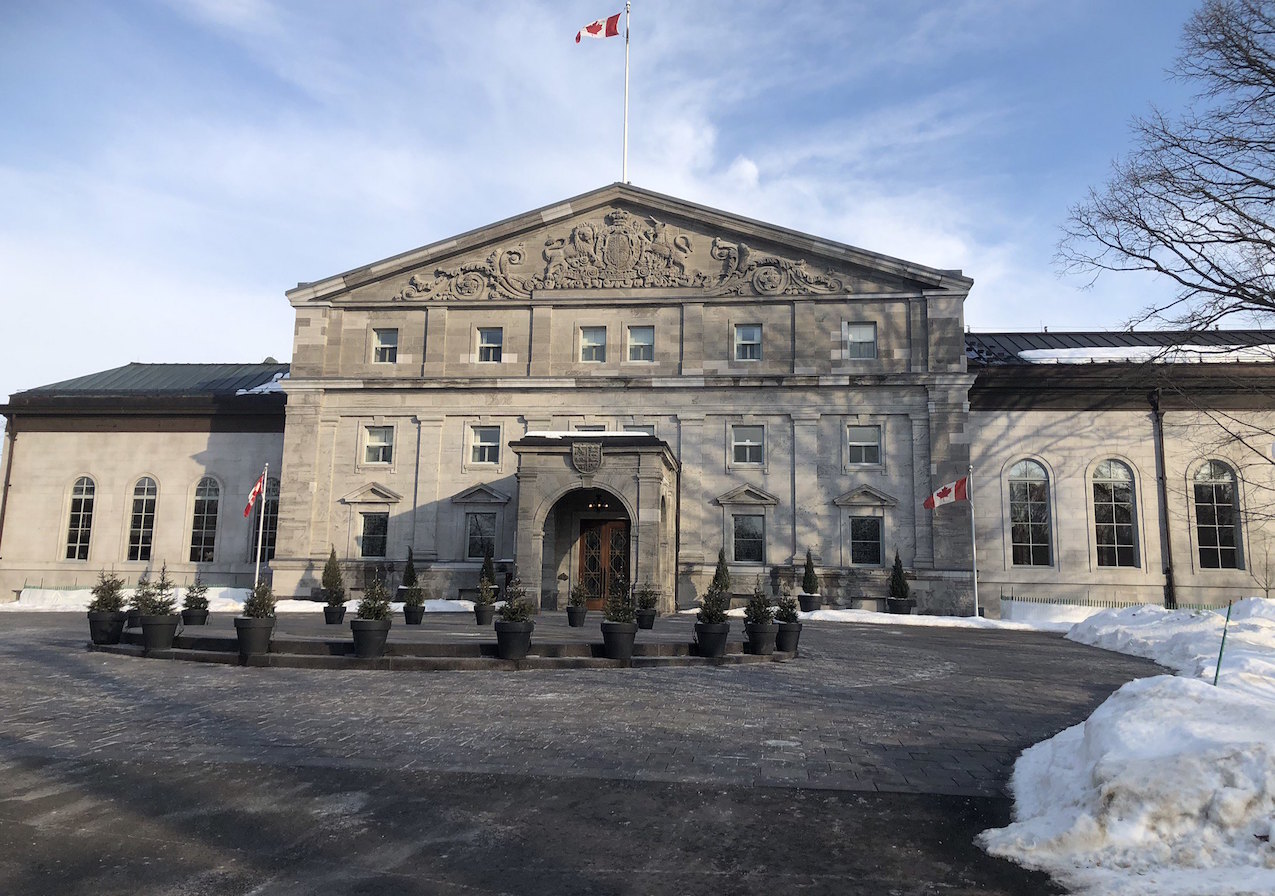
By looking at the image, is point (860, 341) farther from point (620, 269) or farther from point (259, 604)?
point (259, 604)

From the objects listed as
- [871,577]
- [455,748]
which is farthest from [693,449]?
[455,748]

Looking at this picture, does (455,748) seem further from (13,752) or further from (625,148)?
(625,148)

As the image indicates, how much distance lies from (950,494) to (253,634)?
2303 centimetres

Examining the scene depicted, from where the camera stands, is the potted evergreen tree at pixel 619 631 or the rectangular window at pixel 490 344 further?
the rectangular window at pixel 490 344

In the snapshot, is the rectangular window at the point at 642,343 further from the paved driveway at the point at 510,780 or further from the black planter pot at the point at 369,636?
the paved driveway at the point at 510,780

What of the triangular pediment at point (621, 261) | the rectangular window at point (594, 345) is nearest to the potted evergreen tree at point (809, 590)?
the triangular pediment at point (621, 261)

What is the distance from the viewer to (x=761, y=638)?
613 inches

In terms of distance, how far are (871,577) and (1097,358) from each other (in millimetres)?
13683

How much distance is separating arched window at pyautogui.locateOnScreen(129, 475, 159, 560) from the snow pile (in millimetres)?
36623

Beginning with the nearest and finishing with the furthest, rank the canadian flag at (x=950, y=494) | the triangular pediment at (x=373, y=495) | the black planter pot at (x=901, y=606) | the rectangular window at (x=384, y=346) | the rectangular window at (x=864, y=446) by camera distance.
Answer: the canadian flag at (x=950, y=494)
the black planter pot at (x=901, y=606)
the rectangular window at (x=864, y=446)
the triangular pediment at (x=373, y=495)
the rectangular window at (x=384, y=346)

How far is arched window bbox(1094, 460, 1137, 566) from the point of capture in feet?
102

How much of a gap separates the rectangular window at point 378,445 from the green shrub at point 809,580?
1640 cm

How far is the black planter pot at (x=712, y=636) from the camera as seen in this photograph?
1488 cm

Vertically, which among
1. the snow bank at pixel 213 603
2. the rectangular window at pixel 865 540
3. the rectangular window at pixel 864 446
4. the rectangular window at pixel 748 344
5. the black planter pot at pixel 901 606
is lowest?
the snow bank at pixel 213 603
